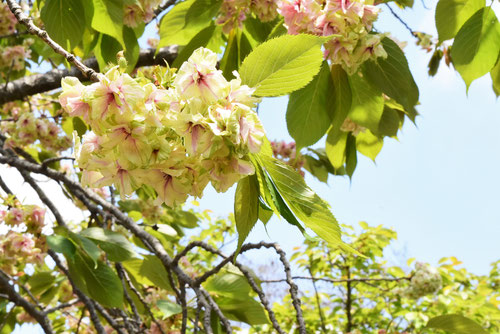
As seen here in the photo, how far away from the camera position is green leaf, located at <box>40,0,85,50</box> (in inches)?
48.3

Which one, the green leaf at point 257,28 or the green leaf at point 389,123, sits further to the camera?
the green leaf at point 389,123

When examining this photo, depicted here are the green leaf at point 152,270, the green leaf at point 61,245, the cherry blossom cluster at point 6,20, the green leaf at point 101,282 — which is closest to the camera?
the green leaf at point 61,245

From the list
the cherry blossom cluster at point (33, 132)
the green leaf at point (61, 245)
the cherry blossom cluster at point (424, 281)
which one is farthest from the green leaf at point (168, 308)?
the cherry blossom cluster at point (424, 281)

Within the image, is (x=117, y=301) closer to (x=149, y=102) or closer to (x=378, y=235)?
(x=149, y=102)

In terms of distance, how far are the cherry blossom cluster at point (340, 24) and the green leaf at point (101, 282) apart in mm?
1043

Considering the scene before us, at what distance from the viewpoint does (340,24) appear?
1048mm

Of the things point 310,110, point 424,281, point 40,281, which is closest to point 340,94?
point 310,110

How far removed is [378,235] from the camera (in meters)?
4.20

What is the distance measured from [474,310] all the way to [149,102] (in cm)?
344

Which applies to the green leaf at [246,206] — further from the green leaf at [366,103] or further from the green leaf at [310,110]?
the green leaf at [366,103]

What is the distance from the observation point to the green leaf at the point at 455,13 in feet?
4.05

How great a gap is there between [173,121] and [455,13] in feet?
3.09

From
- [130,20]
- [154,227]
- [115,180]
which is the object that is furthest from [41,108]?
[115,180]

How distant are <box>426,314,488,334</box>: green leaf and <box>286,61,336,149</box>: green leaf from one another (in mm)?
800
